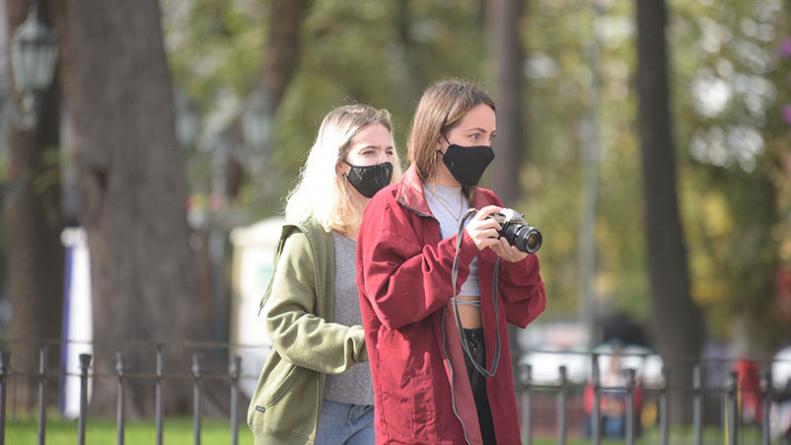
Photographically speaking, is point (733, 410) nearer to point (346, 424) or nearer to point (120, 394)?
point (120, 394)

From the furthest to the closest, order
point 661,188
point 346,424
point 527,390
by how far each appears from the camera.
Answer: point 661,188 → point 527,390 → point 346,424

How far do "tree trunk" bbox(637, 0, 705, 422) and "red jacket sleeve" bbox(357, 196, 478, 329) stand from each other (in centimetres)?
1454

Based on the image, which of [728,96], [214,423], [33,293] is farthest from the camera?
[728,96]

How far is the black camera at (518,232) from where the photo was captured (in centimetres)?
430

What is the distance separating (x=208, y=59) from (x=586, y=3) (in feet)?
25.6

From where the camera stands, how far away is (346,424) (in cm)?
529

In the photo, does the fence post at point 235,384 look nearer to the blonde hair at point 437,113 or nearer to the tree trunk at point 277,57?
the blonde hair at point 437,113

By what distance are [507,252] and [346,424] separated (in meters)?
1.16

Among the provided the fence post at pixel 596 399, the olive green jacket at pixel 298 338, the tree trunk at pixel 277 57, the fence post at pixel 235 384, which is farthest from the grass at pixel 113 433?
the tree trunk at pixel 277 57

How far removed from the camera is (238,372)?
732cm

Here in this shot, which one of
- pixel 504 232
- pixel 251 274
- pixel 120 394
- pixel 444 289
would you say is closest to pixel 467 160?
pixel 504 232

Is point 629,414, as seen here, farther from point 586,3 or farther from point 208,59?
point 586,3

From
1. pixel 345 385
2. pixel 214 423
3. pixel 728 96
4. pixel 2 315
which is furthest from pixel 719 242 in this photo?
pixel 2 315

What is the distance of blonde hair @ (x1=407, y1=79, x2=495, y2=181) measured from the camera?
15.2 feet
